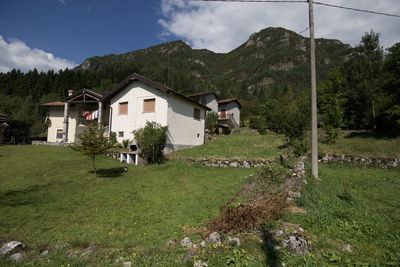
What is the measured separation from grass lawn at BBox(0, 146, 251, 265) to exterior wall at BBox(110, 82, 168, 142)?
7.71 m

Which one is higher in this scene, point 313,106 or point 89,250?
point 313,106

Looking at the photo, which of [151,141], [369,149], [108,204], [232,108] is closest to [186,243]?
[108,204]

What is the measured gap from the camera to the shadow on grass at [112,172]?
57.4 feet

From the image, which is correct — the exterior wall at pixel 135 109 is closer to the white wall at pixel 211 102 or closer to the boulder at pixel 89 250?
the boulder at pixel 89 250

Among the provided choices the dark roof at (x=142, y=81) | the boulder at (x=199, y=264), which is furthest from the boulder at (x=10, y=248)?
the dark roof at (x=142, y=81)

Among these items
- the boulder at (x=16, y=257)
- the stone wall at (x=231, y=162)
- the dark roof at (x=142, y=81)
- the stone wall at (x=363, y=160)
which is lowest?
the boulder at (x=16, y=257)

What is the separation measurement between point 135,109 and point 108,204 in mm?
16918

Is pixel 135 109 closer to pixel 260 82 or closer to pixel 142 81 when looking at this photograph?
pixel 142 81

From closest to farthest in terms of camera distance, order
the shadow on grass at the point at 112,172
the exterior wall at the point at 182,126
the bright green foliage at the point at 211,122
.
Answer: the shadow on grass at the point at 112,172, the exterior wall at the point at 182,126, the bright green foliage at the point at 211,122

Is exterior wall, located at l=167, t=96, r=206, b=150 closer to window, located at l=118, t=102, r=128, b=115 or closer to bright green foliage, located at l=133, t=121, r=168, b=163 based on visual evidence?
bright green foliage, located at l=133, t=121, r=168, b=163

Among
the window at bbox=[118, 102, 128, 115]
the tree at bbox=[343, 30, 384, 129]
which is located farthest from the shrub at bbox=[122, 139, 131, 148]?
the tree at bbox=[343, 30, 384, 129]

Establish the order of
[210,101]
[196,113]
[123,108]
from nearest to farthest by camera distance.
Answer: [123,108]
[196,113]
[210,101]

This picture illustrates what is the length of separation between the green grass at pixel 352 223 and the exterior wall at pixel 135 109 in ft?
56.7

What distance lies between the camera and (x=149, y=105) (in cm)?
2652
